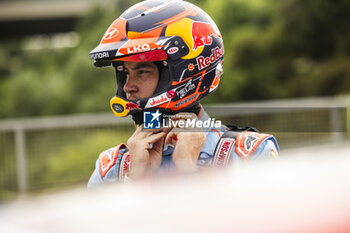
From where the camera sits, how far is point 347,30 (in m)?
7.81

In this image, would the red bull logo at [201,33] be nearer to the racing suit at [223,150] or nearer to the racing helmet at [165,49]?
the racing helmet at [165,49]

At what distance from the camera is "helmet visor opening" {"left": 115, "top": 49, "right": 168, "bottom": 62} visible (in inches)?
64.3

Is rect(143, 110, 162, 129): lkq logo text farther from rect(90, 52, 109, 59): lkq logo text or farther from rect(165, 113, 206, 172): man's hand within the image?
rect(90, 52, 109, 59): lkq logo text

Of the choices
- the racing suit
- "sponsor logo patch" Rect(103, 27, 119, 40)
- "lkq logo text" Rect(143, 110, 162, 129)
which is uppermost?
"sponsor logo patch" Rect(103, 27, 119, 40)

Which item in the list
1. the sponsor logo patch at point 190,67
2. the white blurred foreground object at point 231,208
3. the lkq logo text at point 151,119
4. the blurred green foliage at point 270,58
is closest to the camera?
the white blurred foreground object at point 231,208

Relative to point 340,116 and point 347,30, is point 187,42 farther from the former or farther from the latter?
point 347,30

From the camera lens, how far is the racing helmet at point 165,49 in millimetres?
1647

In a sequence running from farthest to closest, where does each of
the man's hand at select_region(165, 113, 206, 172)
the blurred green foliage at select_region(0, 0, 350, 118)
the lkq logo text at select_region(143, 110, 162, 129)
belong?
1. the blurred green foliage at select_region(0, 0, 350, 118)
2. the lkq logo text at select_region(143, 110, 162, 129)
3. the man's hand at select_region(165, 113, 206, 172)

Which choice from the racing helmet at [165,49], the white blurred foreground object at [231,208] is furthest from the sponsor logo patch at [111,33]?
the white blurred foreground object at [231,208]

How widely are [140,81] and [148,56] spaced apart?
0.43 feet

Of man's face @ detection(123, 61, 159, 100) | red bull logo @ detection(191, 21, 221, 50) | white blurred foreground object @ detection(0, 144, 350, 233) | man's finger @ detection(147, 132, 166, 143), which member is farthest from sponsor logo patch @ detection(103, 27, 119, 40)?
white blurred foreground object @ detection(0, 144, 350, 233)

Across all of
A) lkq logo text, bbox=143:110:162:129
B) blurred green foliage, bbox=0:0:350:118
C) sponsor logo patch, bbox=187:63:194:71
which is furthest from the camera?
blurred green foliage, bbox=0:0:350:118

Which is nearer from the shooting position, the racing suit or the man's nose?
the racing suit

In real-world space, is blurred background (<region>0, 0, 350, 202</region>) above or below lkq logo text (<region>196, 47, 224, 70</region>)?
below
